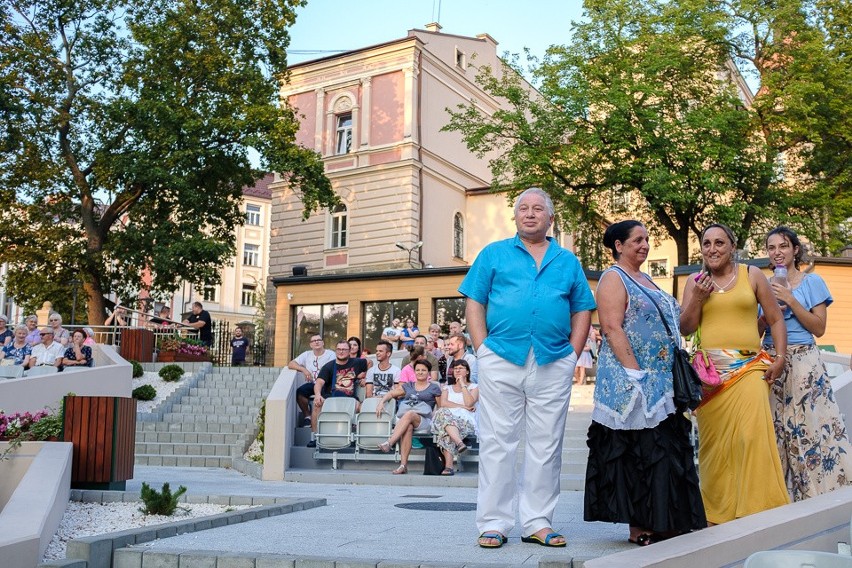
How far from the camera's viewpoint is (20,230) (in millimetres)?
31484

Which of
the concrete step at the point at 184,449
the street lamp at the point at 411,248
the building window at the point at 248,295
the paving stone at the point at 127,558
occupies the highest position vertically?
the building window at the point at 248,295

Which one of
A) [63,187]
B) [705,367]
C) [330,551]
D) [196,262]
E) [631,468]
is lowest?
[330,551]

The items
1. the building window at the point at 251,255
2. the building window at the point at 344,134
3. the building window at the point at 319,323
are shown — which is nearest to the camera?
the building window at the point at 319,323

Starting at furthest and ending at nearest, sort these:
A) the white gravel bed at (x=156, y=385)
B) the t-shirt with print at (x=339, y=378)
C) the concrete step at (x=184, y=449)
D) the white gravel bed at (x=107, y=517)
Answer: the white gravel bed at (x=156, y=385)
the concrete step at (x=184, y=449)
the t-shirt with print at (x=339, y=378)
the white gravel bed at (x=107, y=517)

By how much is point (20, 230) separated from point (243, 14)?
10.4 metres

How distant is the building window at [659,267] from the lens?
46.6 metres

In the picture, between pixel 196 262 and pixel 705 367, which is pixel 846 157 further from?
pixel 705 367

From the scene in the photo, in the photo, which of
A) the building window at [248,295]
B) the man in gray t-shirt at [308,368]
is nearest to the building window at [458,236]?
the man in gray t-shirt at [308,368]

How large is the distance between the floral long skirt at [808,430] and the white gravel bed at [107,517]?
4.18 meters

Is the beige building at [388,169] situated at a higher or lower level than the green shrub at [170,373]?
higher

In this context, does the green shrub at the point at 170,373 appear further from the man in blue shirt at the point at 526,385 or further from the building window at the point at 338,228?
the building window at the point at 338,228

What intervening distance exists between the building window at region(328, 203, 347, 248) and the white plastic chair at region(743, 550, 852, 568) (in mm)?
39241

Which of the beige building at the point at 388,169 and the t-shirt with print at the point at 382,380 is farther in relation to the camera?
the beige building at the point at 388,169

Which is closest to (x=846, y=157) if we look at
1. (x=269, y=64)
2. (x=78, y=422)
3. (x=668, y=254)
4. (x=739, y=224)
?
(x=739, y=224)
